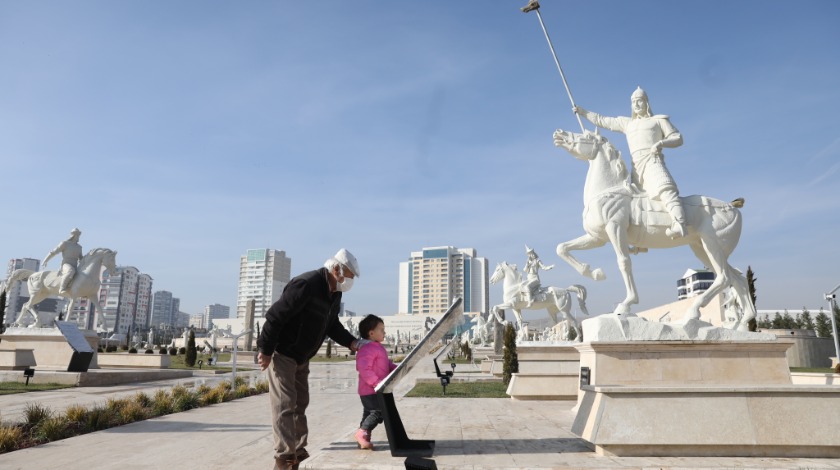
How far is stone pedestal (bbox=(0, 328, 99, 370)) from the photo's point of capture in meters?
18.9

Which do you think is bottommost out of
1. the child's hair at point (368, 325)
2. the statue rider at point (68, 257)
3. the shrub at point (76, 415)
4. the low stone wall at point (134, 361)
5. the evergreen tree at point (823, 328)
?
the low stone wall at point (134, 361)

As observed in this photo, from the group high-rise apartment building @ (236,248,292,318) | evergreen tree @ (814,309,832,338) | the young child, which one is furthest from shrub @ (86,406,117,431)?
high-rise apartment building @ (236,248,292,318)

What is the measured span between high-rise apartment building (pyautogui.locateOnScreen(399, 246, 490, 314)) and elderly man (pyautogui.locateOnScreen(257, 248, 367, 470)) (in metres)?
165

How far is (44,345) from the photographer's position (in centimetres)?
1909

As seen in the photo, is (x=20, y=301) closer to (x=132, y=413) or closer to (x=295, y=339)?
(x=132, y=413)

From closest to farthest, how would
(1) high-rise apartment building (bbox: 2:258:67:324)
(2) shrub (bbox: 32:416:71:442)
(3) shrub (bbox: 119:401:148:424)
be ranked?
(2) shrub (bbox: 32:416:71:442), (3) shrub (bbox: 119:401:148:424), (1) high-rise apartment building (bbox: 2:258:67:324)

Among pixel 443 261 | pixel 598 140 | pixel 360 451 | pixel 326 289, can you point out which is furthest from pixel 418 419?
pixel 443 261

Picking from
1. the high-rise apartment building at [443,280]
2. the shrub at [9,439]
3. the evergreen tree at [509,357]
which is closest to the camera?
the shrub at [9,439]

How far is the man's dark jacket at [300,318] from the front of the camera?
3984mm

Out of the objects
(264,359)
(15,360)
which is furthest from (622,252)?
(15,360)

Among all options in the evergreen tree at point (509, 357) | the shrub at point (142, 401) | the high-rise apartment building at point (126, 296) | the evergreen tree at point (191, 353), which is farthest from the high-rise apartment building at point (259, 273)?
the shrub at point (142, 401)

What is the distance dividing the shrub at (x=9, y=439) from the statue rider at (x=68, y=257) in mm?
15157

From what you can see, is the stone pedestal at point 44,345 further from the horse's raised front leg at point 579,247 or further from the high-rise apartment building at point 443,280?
the high-rise apartment building at point 443,280

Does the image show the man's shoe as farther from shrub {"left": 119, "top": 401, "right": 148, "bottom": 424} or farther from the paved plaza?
shrub {"left": 119, "top": 401, "right": 148, "bottom": 424}
